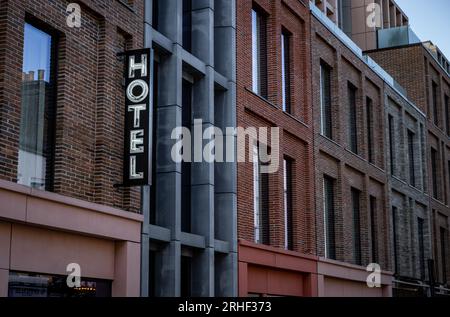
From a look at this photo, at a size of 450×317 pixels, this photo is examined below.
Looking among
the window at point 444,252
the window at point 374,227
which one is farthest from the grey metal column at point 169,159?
the window at point 444,252

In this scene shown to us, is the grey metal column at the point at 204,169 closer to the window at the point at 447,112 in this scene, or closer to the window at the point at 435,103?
the window at the point at 435,103

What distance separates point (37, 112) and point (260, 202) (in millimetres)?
9905

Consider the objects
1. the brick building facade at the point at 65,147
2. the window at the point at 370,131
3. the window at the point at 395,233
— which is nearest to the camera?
the brick building facade at the point at 65,147

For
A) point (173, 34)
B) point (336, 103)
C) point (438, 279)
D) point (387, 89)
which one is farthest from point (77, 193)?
point (438, 279)

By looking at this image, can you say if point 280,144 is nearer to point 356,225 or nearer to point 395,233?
point 356,225

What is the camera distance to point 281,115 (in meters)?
23.8

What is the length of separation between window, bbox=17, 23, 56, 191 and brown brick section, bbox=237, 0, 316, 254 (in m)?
7.45

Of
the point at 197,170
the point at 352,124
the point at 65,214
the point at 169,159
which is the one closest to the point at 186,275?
the point at 197,170

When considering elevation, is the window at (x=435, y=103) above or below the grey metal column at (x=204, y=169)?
above

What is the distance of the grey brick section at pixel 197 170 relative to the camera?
56.4 feet

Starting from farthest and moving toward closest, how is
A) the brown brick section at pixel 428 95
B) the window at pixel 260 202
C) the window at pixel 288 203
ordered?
the brown brick section at pixel 428 95 → the window at pixel 288 203 → the window at pixel 260 202

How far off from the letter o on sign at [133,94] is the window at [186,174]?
3.93m

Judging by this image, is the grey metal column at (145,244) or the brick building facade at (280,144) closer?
the grey metal column at (145,244)

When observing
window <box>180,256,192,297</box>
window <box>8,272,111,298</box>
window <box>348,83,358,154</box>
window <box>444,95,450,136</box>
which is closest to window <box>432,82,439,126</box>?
window <box>444,95,450,136</box>
